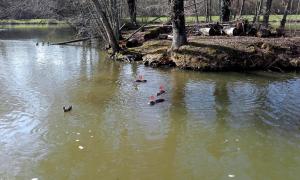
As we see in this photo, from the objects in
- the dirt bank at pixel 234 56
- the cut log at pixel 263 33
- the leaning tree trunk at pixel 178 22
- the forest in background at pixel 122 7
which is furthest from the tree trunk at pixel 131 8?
the leaning tree trunk at pixel 178 22

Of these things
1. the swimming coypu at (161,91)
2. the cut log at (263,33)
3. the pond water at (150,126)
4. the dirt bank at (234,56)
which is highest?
the cut log at (263,33)

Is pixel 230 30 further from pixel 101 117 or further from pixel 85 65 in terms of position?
pixel 101 117

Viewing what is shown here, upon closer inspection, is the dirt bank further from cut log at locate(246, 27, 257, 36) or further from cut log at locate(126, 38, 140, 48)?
cut log at locate(126, 38, 140, 48)

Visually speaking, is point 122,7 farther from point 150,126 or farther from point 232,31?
point 150,126

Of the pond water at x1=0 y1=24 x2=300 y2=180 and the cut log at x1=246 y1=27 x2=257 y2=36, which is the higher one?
the cut log at x1=246 y1=27 x2=257 y2=36

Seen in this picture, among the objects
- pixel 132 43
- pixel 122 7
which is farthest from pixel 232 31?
pixel 122 7

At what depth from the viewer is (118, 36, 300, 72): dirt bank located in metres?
17.1

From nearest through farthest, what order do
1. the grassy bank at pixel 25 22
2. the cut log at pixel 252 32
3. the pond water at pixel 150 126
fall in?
the pond water at pixel 150 126
the cut log at pixel 252 32
the grassy bank at pixel 25 22

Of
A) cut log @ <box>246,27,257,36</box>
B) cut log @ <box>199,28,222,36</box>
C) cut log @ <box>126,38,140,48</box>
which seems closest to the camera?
cut log @ <box>246,27,257,36</box>

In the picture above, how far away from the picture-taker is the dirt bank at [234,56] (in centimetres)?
1712

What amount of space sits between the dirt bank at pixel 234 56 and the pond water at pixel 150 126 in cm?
82

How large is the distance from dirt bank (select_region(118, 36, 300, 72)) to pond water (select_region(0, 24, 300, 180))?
2.69 ft

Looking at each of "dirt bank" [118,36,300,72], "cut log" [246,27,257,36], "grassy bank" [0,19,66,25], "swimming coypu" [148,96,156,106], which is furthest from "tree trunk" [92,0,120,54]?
"grassy bank" [0,19,66,25]

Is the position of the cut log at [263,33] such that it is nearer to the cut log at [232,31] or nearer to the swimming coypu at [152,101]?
the cut log at [232,31]
